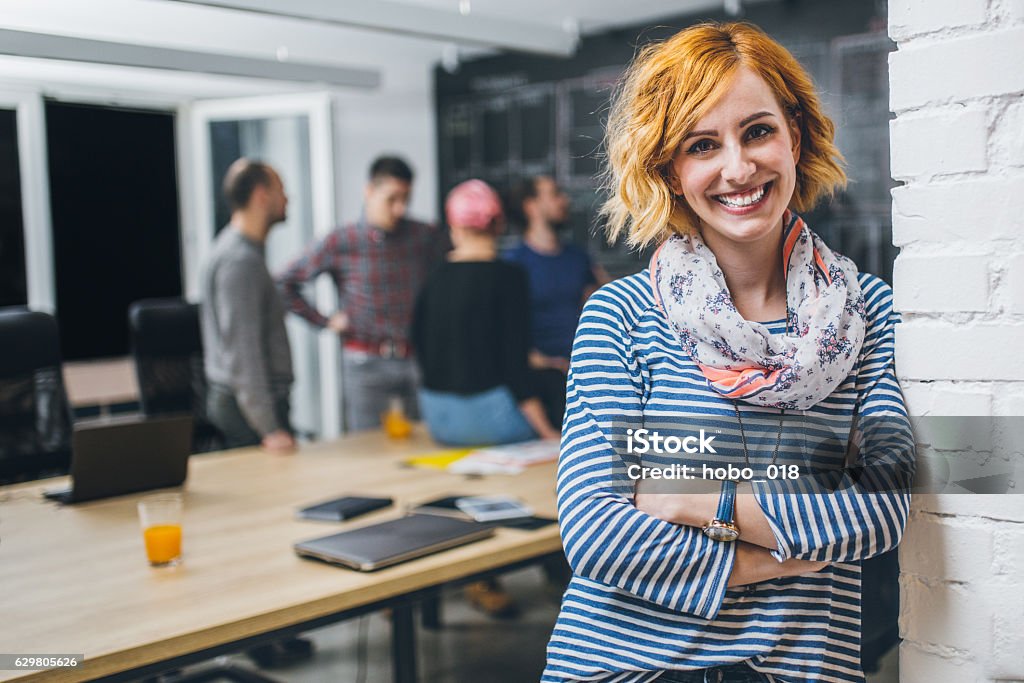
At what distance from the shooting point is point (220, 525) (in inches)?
81.7

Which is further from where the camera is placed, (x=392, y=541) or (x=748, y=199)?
(x=392, y=541)

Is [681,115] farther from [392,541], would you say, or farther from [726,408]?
[392,541]

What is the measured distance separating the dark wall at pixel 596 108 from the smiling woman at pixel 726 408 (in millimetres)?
2187

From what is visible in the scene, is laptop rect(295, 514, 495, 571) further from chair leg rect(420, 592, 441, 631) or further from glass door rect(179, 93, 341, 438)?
glass door rect(179, 93, 341, 438)

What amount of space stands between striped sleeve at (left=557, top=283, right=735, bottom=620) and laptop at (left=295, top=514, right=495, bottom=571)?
70cm

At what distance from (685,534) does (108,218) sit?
5.07m

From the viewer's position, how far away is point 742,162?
1.08m

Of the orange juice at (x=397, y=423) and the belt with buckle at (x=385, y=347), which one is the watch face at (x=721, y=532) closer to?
the orange juice at (x=397, y=423)

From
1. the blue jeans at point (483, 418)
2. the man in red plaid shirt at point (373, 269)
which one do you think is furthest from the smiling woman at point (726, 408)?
the man in red plaid shirt at point (373, 269)

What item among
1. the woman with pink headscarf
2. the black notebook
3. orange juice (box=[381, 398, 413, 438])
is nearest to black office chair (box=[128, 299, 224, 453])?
orange juice (box=[381, 398, 413, 438])

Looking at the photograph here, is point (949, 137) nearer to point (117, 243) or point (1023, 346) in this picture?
point (1023, 346)

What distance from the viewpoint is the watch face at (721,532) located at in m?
1.08

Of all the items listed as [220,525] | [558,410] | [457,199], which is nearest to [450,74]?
[558,410]

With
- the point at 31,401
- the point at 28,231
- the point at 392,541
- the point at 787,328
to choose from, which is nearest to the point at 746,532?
the point at 787,328
